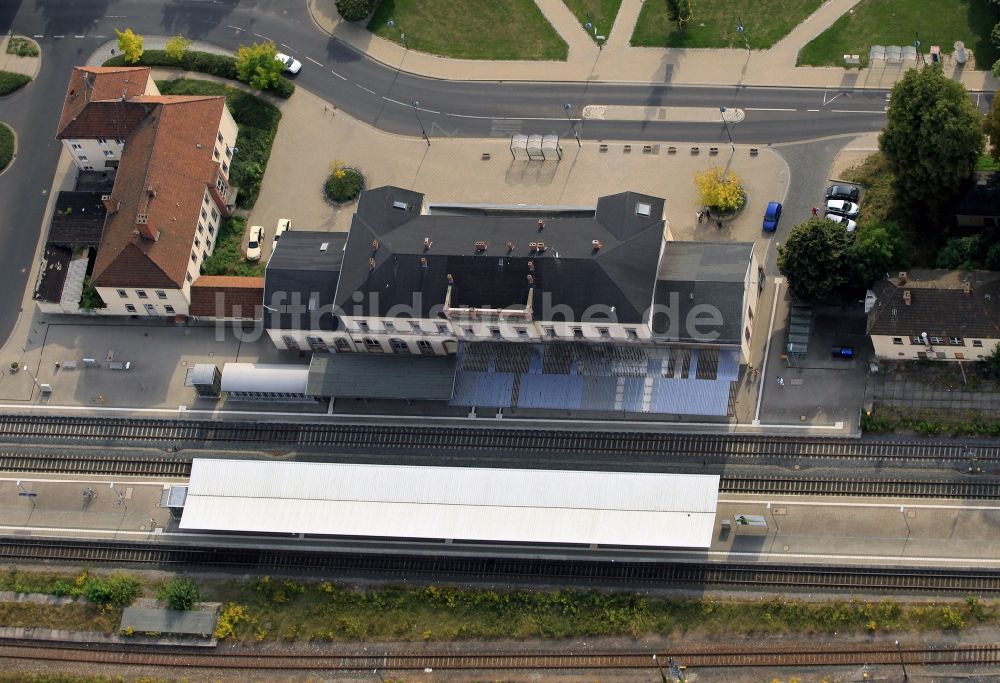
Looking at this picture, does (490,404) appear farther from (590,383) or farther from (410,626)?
(410,626)

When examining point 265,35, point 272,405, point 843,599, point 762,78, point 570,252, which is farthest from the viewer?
point 265,35

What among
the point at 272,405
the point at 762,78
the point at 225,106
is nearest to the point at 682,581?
the point at 272,405

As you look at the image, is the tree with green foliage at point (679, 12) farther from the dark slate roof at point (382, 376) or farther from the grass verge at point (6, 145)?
the grass verge at point (6, 145)

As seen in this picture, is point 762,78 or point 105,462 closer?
point 105,462

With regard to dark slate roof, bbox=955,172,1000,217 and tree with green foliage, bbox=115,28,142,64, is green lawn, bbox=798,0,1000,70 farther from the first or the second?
tree with green foliage, bbox=115,28,142,64

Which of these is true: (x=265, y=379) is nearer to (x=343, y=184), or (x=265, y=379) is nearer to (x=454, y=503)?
(x=454, y=503)

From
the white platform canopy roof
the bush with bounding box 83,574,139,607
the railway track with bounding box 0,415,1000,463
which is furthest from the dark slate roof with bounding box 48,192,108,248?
the bush with bounding box 83,574,139,607
